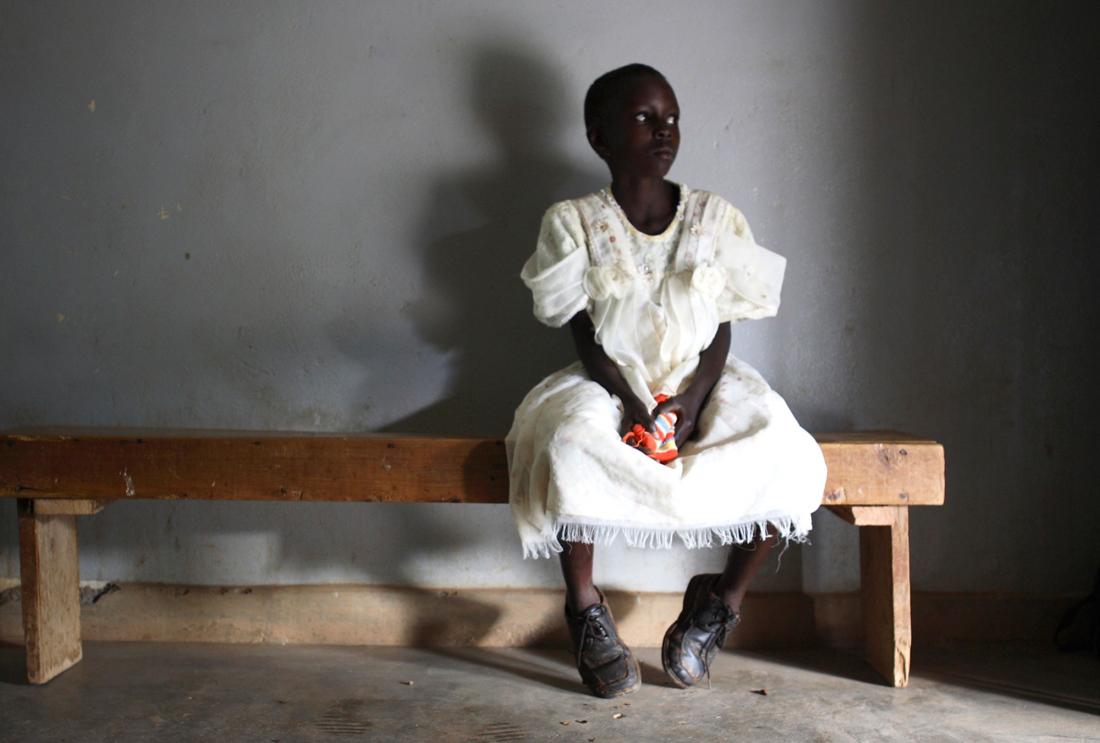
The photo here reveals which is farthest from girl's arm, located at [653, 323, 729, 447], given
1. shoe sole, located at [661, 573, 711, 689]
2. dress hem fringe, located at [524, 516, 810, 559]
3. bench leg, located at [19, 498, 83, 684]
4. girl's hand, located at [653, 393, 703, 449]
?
bench leg, located at [19, 498, 83, 684]

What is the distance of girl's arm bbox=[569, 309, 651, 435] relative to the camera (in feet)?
7.52

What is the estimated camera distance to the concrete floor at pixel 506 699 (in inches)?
81.8

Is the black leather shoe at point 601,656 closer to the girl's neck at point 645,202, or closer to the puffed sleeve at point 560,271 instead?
the puffed sleeve at point 560,271

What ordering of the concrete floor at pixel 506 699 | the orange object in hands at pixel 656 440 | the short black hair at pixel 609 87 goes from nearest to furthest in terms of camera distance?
the concrete floor at pixel 506 699, the orange object in hands at pixel 656 440, the short black hair at pixel 609 87

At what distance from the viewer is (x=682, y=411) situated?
2.31 metres

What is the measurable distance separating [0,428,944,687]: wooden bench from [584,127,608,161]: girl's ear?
770 mm

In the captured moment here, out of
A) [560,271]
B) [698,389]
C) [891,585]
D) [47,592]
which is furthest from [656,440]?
[47,592]

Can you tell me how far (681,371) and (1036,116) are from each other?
1213 millimetres

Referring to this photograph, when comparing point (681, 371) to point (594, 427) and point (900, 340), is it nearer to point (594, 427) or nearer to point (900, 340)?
point (594, 427)

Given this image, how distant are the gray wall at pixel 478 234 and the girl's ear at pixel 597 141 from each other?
201 millimetres

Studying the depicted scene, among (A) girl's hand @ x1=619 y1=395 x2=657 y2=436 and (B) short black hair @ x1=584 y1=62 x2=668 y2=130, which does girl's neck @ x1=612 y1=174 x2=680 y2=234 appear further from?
(A) girl's hand @ x1=619 y1=395 x2=657 y2=436

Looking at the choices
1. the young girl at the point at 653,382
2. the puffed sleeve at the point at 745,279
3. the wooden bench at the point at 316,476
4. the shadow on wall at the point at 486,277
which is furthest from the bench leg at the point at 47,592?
the puffed sleeve at the point at 745,279

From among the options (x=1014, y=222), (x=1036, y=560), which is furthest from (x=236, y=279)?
(x=1036, y=560)

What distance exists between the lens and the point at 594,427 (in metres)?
2.14
